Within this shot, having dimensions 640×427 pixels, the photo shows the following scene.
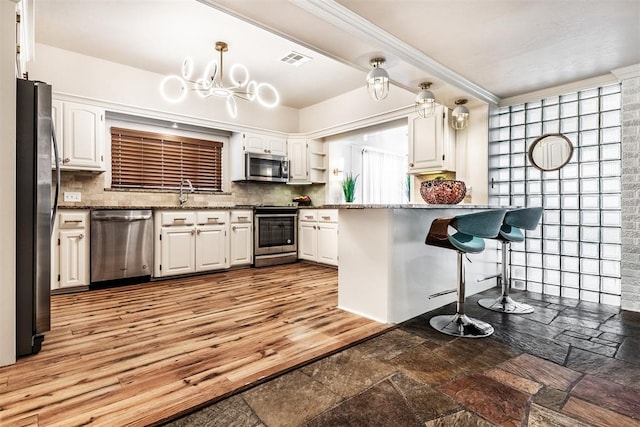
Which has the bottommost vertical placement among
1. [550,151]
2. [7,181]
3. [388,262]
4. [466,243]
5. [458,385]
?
[458,385]

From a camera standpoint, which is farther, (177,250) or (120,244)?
(177,250)

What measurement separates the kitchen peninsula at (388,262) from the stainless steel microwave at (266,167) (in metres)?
2.68

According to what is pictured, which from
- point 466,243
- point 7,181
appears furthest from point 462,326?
point 7,181

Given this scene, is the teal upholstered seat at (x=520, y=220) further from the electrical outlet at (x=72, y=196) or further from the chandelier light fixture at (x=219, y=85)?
the electrical outlet at (x=72, y=196)

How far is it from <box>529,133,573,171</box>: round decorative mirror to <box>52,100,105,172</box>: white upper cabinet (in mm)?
4962

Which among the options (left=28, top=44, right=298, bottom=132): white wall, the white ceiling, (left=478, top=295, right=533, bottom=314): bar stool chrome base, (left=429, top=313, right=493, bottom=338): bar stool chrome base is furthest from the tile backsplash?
Answer: (left=429, top=313, right=493, bottom=338): bar stool chrome base

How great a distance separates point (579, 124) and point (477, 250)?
2216 millimetres

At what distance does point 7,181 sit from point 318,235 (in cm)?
372

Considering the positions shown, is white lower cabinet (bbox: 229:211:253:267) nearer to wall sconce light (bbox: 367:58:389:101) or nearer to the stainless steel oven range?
the stainless steel oven range

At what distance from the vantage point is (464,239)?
2537mm

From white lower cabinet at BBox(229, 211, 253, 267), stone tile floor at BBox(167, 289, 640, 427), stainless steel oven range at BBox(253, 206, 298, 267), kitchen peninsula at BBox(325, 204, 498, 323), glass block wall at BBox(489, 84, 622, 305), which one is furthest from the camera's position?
stainless steel oven range at BBox(253, 206, 298, 267)

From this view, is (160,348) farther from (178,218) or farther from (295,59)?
(295,59)

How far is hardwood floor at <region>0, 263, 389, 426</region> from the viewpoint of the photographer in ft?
4.99

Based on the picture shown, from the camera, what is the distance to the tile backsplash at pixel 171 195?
13.2 feet
